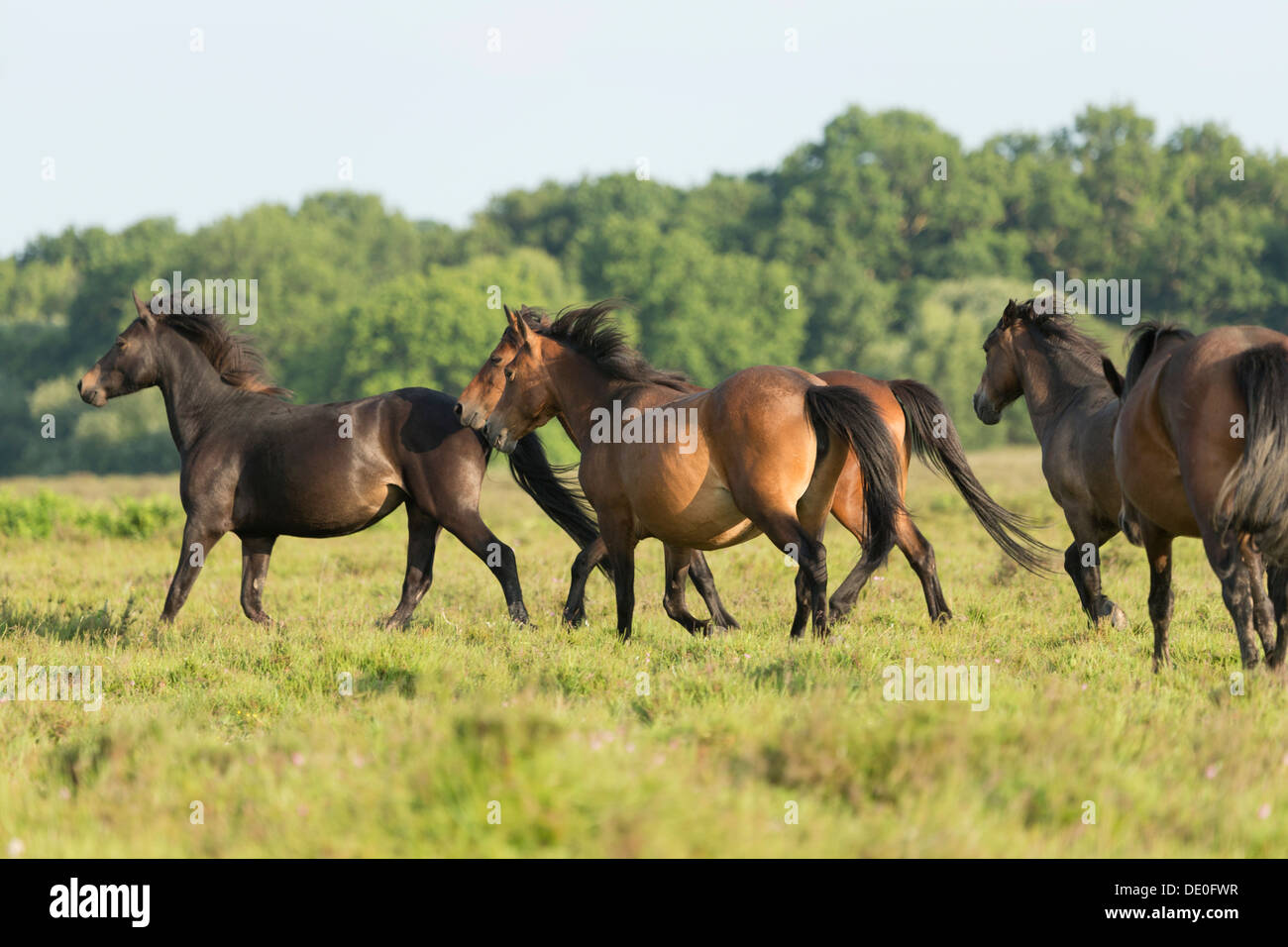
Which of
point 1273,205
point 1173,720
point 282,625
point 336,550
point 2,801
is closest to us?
point 2,801

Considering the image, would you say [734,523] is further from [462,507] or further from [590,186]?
[590,186]

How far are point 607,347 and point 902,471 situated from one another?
7.48 ft

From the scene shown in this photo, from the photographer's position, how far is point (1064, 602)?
1002cm

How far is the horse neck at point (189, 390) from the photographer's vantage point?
10.0 metres

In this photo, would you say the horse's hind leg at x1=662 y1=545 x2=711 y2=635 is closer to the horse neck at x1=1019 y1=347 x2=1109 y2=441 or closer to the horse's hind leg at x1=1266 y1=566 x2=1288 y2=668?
the horse neck at x1=1019 y1=347 x2=1109 y2=441

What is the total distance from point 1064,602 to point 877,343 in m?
52.1

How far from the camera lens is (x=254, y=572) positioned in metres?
9.95

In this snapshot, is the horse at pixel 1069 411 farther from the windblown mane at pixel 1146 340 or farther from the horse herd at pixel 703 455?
the windblown mane at pixel 1146 340

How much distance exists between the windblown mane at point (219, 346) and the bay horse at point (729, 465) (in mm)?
2971

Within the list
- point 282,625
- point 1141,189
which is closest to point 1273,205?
point 1141,189

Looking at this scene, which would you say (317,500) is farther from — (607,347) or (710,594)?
(710,594)

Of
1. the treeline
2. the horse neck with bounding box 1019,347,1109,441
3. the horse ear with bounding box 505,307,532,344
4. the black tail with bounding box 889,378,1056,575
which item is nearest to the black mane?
the horse ear with bounding box 505,307,532,344

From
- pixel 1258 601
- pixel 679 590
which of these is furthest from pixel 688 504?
pixel 1258 601

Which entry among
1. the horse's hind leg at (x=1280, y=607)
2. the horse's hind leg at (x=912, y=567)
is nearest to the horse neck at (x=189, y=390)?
the horse's hind leg at (x=912, y=567)
